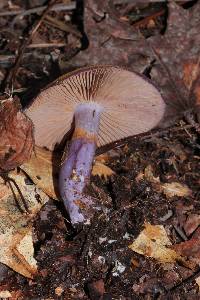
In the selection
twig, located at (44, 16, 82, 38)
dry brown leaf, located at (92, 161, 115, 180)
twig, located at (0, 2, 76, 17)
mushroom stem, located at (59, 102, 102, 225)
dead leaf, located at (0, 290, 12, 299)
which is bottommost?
dead leaf, located at (0, 290, 12, 299)

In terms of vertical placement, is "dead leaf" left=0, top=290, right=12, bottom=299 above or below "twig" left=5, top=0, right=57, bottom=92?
below

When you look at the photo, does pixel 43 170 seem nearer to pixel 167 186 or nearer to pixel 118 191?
pixel 118 191

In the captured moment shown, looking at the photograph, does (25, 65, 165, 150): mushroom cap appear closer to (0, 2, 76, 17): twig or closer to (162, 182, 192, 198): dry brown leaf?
(162, 182, 192, 198): dry brown leaf

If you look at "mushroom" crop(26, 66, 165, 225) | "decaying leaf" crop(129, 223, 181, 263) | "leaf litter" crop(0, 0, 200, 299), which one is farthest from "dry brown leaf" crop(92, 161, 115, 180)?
"decaying leaf" crop(129, 223, 181, 263)

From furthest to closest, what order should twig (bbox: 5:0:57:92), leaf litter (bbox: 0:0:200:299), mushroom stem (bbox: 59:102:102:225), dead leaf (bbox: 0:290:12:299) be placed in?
1. twig (bbox: 5:0:57:92)
2. mushroom stem (bbox: 59:102:102:225)
3. leaf litter (bbox: 0:0:200:299)
4. dead leaf (bbox: 0:290:12:299)

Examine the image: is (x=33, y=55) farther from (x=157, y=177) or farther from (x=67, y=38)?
(x=157, y=177)

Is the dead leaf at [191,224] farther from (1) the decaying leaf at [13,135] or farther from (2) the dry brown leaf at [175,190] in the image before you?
(1) the decaying leaf at [13,135]

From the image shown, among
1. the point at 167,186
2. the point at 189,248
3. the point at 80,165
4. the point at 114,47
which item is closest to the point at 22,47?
the point at 114,47
